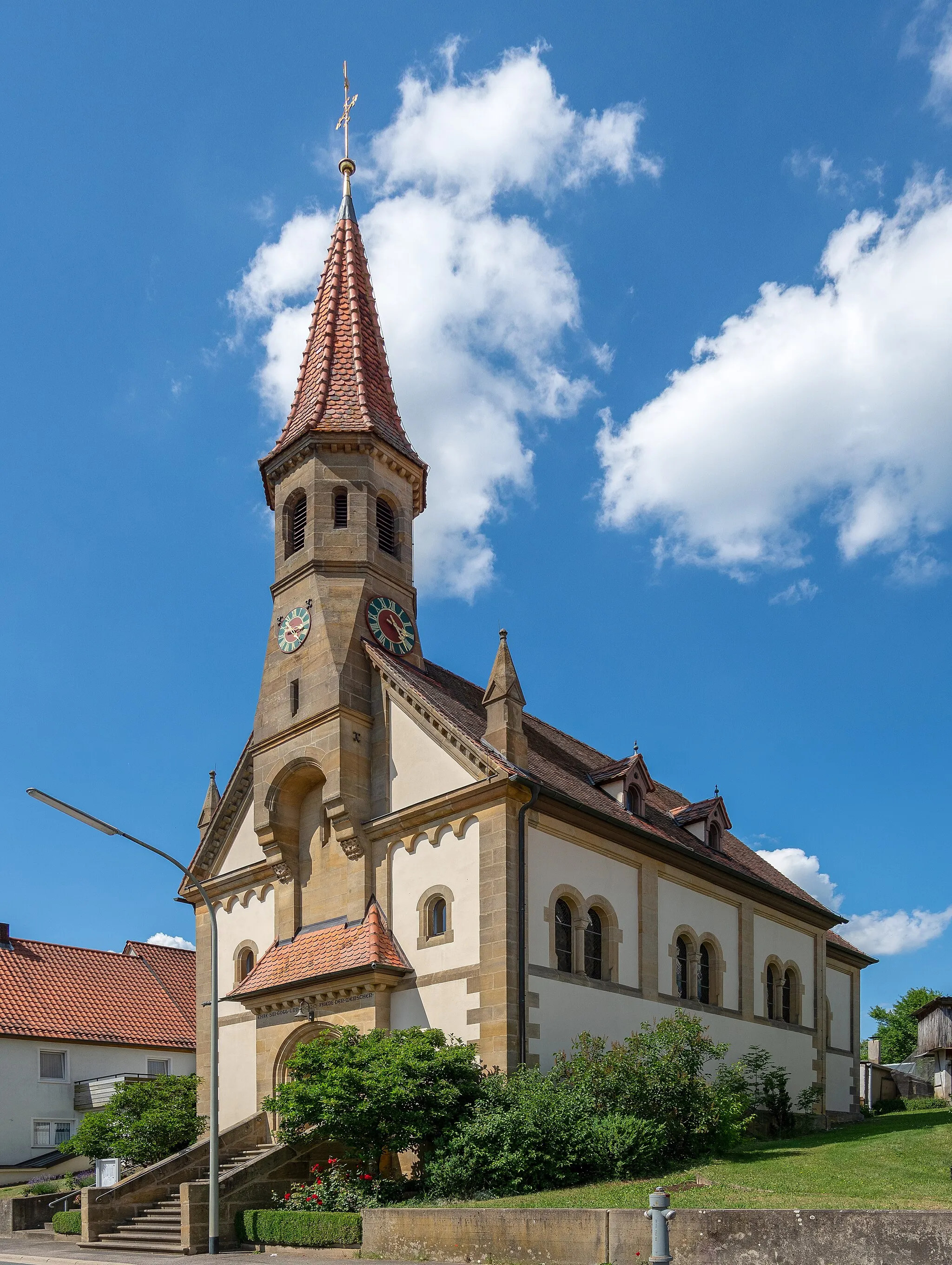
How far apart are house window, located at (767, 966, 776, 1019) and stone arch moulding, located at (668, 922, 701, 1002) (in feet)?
17.4

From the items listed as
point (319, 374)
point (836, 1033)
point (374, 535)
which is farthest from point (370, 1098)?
point (836, 1033)

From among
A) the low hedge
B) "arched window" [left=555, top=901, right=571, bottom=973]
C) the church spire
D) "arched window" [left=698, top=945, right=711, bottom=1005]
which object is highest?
the church spire

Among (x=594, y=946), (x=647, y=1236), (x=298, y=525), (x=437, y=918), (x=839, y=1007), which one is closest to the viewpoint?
(x=647, y=1236)

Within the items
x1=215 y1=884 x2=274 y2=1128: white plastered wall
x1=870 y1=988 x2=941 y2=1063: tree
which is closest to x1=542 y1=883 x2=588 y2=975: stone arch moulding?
x1=215 y1=884 x2=274 y2=1128: white plastered wall

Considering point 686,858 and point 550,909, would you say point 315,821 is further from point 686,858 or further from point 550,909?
point 686,858

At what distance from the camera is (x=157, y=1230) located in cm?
2412

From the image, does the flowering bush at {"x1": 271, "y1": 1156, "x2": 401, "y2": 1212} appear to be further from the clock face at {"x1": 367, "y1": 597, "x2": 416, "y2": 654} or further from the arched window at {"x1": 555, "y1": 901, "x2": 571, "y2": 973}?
the clock face at {"x1": 367, "y1": 597, "x2": 416, "y2": 654}

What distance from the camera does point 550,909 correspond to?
27.4 meters

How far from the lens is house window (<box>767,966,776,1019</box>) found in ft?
121

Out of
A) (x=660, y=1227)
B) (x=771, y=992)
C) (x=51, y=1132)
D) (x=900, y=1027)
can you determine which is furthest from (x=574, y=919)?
(x=900, y=1027)

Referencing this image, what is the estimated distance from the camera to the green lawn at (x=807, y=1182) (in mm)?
16969

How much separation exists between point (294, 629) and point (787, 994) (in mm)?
20406

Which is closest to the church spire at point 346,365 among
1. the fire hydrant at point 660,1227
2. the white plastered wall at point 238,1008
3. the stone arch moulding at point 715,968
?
the white plastered wall at point 238,1008

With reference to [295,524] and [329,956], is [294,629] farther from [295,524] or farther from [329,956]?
[329,956]
